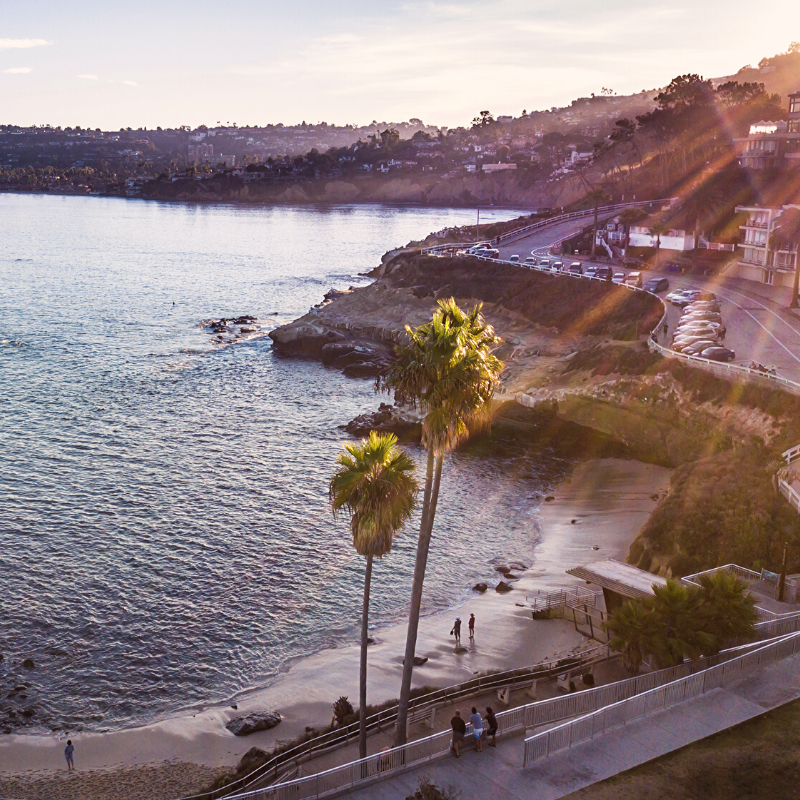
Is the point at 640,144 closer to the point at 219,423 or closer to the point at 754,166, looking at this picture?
the point at 754,166

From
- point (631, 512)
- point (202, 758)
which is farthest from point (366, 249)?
point (202, 758)

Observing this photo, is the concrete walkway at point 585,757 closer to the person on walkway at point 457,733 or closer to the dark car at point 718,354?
the person on walkway at point 457,733

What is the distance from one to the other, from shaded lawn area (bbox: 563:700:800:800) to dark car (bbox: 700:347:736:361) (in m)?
28.9

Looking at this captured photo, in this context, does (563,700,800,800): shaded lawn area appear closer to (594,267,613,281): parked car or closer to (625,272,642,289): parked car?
(625,272,642,289): parked car

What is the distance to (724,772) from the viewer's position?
15.6 meters

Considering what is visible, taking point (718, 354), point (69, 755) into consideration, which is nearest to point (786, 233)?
point (718, 354)

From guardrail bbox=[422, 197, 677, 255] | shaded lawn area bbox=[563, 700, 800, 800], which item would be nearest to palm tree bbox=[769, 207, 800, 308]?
guardrail bbox=[422, 197, 677, 255]

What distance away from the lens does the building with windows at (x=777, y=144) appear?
301 ft

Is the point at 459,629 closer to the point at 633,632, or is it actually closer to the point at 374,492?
the point at 633,632

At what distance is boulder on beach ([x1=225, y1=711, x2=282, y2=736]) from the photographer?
79.2 ft

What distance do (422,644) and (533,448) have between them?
73.5 ft

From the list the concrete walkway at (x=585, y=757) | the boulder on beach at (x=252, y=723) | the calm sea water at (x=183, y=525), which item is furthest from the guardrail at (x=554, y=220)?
the concrete walkway at (x=585, y=757)

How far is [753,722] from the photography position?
17188 mm

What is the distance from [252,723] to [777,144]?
90810 millimetres
